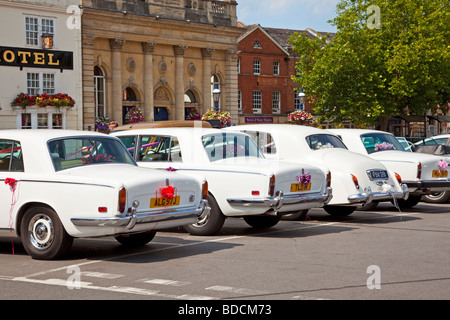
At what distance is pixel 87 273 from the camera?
9.00 meters

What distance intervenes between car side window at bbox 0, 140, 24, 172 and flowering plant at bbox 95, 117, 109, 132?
33.1 m

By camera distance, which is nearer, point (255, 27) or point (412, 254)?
point (412, 254)

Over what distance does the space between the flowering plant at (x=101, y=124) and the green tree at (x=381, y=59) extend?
44.1 feet

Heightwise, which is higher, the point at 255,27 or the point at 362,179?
the point at 255,27

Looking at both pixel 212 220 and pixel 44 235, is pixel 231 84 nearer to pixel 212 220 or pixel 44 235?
pixel 212 220

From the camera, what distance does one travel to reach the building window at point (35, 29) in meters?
39.5

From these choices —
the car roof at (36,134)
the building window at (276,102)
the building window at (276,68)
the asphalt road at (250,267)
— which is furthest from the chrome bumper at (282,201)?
the building window at (276,68)

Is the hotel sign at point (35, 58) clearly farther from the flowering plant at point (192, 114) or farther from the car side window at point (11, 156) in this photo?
the car side window at point (11, 156)

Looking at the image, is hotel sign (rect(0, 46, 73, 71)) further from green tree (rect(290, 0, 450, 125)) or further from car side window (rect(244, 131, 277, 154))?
car side window (rect(244, 131, 277, 154))

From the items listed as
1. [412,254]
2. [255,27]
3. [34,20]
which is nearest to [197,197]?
[412,254]

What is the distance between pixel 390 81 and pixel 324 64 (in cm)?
436

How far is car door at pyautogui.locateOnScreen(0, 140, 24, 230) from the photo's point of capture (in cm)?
1016

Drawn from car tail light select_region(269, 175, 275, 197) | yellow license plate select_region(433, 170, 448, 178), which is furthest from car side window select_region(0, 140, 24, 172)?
yellow license plate select_region(433, 170, 448, 178)
